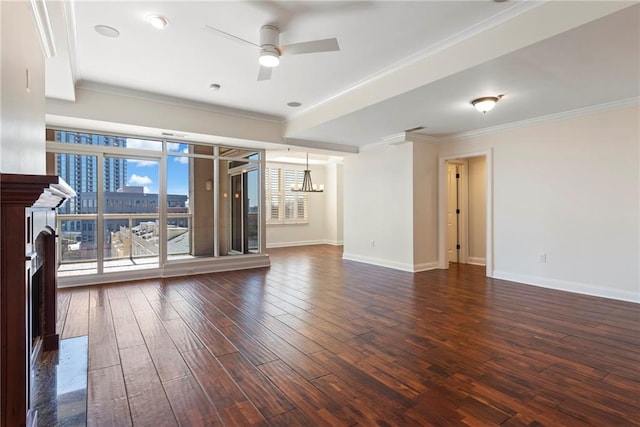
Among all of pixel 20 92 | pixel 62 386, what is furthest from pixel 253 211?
pixel 20 92

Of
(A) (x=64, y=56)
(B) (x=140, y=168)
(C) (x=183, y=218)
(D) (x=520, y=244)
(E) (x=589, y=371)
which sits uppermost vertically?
(A) (x=64, y=56)

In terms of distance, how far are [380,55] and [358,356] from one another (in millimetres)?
3083

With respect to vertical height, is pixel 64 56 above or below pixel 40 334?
above

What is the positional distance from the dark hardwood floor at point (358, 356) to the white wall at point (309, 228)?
558cm

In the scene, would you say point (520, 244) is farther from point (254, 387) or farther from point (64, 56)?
point (64, 56)

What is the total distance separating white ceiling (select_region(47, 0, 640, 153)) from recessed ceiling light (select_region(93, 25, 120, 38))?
74 millimetres

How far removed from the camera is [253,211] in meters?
7.03

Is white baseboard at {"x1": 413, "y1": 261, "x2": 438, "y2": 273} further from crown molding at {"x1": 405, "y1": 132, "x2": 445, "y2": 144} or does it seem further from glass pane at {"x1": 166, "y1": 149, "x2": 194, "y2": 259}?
glass pane at {"x1": 166, "y1": 149, "x2": 194, "y2": 259}

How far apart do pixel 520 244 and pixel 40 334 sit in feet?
20.3

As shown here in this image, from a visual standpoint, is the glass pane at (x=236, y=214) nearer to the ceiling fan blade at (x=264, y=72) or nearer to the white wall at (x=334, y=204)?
the ceiling fan blade at (x=264, y=72)

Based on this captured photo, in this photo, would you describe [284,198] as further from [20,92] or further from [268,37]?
[20,92]

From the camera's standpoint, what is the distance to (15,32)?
5.72 ft

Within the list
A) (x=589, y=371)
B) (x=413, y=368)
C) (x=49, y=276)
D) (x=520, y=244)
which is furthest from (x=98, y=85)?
(x=520, y=244)

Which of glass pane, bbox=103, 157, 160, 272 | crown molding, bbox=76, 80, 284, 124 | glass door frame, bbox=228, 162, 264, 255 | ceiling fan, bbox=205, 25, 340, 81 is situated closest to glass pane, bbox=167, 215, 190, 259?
glass pane, bbox=103, 157, 160, 272
